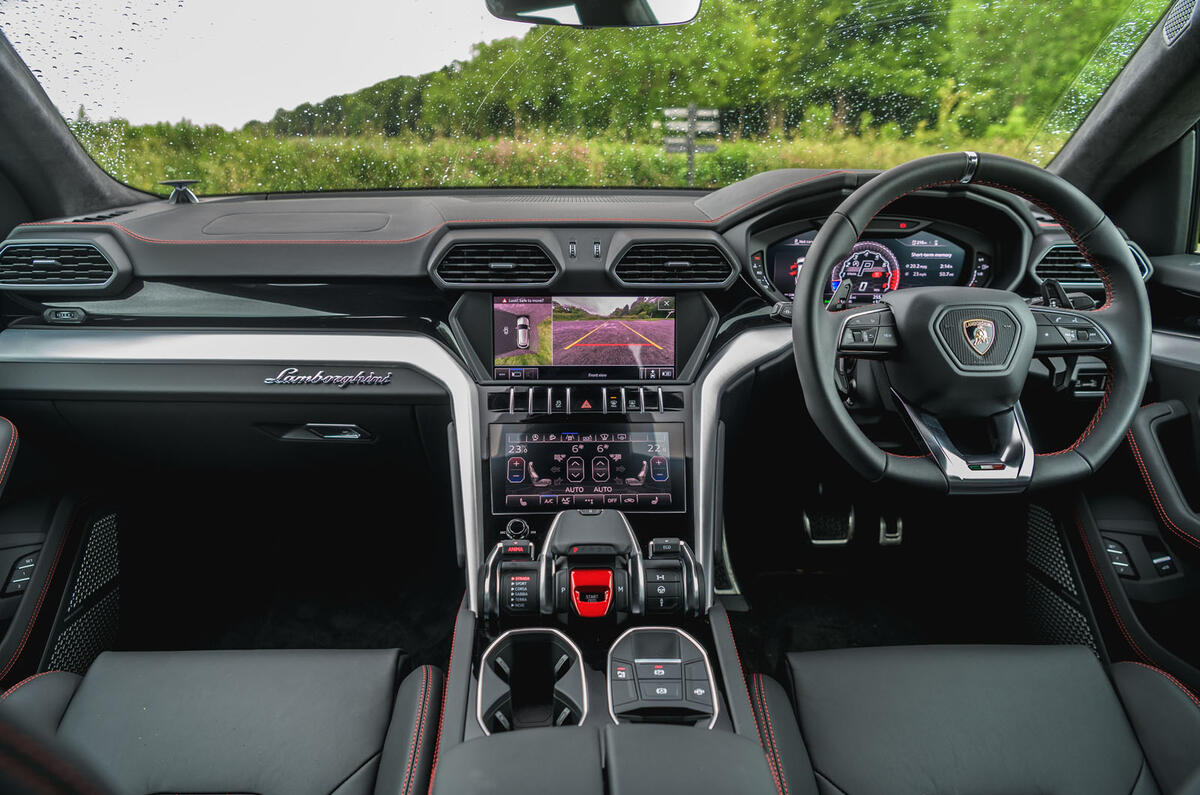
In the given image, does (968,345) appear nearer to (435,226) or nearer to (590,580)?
(590,580)

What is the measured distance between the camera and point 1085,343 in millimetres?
1604

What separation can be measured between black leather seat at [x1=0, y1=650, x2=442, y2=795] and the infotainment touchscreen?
89 cm

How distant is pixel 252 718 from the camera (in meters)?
1.66

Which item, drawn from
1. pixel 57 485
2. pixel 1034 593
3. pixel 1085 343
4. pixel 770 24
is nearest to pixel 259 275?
pixel 57 485

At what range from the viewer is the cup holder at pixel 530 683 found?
1.67 meters

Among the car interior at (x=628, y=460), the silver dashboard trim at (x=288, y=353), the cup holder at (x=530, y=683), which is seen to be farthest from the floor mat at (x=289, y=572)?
the cup holder at (x=530, y=683)

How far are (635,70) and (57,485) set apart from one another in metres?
2.44

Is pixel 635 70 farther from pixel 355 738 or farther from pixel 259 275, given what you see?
pixel 355 738

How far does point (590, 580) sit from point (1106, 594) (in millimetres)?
1610

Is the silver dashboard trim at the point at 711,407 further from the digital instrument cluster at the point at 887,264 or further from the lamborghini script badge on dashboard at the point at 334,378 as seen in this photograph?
the lamborghini script badge on dashboard at the point at 334,378

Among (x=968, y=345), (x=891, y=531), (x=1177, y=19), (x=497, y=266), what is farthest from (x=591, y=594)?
(x=1177, y=19)

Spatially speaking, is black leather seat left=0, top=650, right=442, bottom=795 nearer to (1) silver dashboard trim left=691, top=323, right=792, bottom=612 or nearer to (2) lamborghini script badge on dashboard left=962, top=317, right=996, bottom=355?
(1) silver dashboard trim left=691, top=323, right=792, bottom=612

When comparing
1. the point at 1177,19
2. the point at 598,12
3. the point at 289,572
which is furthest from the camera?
the point at 289,572

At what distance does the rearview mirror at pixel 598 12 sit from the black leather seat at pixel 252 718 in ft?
6.24
